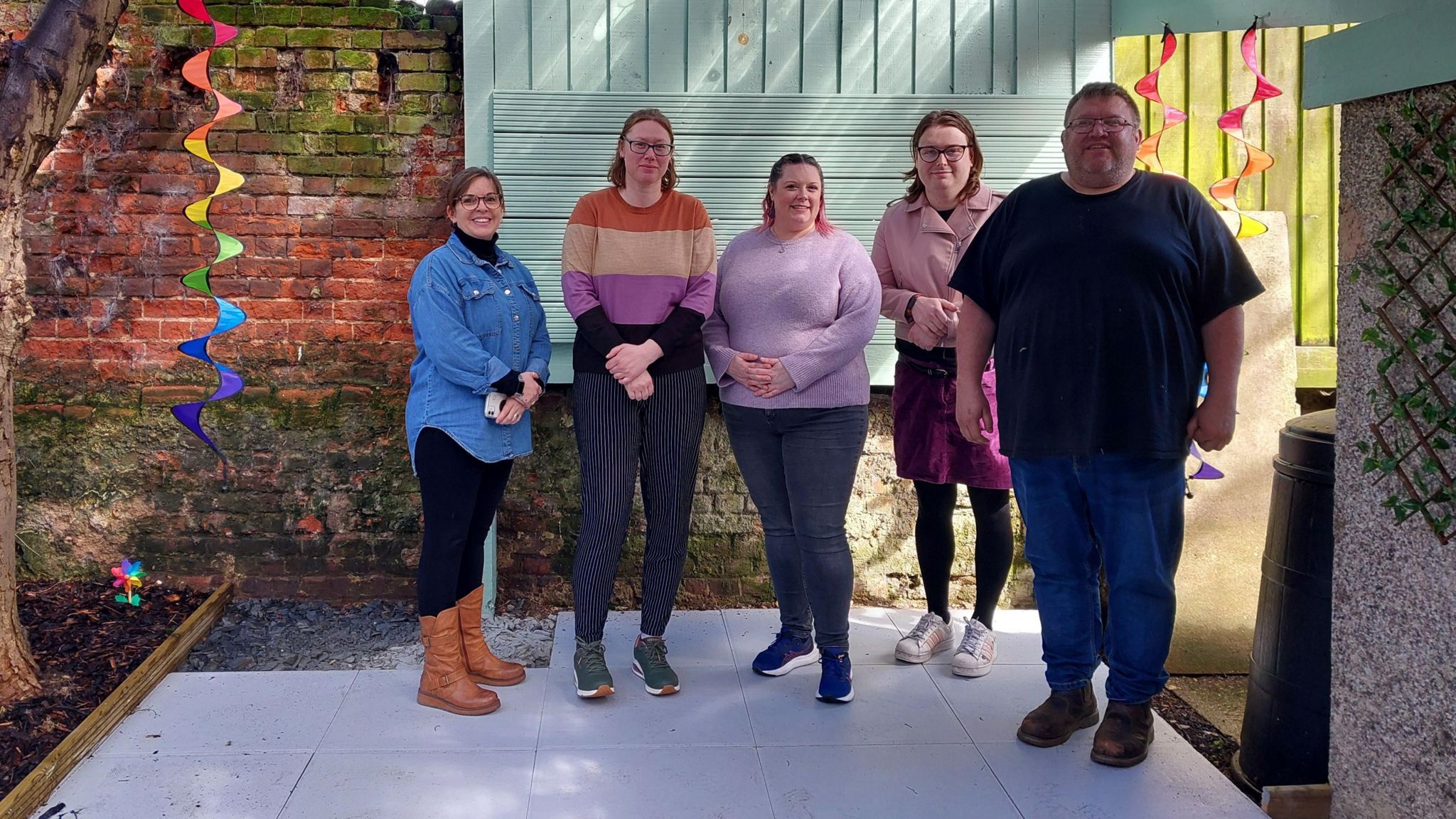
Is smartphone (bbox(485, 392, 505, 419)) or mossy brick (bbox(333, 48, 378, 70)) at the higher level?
mossy brick (bbox(333, 48, 378, 70))

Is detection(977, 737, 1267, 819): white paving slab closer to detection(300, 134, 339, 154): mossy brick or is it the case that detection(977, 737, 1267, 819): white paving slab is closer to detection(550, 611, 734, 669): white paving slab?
detection(550, 611, 734, 669): white paving slab

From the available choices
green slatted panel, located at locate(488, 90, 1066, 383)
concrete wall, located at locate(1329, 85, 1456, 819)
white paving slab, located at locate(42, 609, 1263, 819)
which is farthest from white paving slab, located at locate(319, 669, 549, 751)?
concrete wall, located at locate(1329, 85, 1456, 819)

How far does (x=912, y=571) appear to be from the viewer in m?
4.43

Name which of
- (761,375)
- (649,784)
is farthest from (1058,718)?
(761,375)

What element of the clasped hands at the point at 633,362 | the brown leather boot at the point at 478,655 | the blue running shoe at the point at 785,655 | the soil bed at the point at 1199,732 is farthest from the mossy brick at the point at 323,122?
the soil bed at the point at 1199,732

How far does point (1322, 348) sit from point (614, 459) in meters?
2.92

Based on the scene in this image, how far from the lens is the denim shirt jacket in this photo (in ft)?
10.5

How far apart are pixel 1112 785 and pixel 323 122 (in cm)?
347

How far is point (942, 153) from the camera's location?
343cm

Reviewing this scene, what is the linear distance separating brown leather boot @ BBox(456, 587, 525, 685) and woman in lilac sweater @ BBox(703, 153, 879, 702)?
3.10 feet

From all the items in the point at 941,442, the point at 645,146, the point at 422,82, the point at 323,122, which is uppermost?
the point at 422,82

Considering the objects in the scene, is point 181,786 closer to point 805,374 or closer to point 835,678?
point 835,678

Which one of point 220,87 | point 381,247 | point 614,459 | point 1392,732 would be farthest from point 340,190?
point 1392,732

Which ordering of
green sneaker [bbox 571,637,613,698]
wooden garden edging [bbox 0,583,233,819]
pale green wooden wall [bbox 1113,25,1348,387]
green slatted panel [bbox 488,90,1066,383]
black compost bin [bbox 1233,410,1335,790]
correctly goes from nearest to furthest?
wooden garden edging [bbox 0,583,233,819] → black compost bin [bbox 1233,410,1335,790] → green sneaker [bbox 571,637,613,698] → green slatted panel [bbox 488,90,1066,383] → pale green wooden wall [bbox 1113,25,1348,387]
